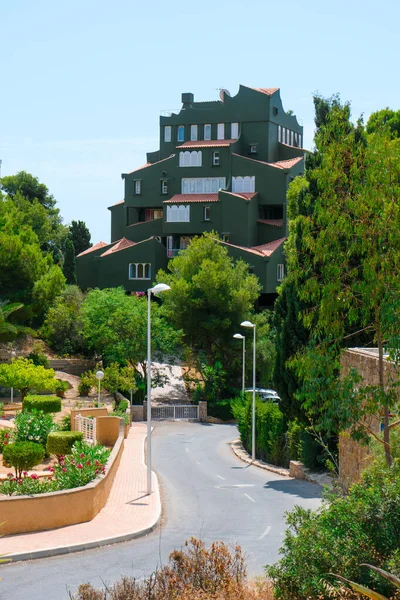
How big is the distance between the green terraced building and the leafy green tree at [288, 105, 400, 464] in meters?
47.1

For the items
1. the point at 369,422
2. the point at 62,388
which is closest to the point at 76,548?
the point at 369,422

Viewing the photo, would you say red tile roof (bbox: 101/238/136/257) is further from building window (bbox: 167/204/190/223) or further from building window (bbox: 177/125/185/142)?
building window (bbox: 177/125/185/142)

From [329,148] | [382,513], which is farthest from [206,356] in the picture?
[382,513]

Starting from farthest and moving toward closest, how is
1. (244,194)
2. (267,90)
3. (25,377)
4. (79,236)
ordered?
(79,236) < (267,90) < (244,194) < (25,377)

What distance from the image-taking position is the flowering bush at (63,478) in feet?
64.8

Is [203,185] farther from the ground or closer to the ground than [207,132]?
closer to the ground

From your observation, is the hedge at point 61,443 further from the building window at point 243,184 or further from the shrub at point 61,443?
the building window at point 243,184

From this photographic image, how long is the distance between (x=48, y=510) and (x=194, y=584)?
9.29 metres

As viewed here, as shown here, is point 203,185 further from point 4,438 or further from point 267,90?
point 4,438

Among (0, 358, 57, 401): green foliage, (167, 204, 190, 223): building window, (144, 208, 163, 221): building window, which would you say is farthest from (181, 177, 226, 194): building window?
(0, 358, 57, 401): green foliage

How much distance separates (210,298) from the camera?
5653cm

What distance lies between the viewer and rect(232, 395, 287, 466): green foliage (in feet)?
114

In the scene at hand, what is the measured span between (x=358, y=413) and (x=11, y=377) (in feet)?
106

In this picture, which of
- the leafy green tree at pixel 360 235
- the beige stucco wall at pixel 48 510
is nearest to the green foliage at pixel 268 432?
the beige stucco wall at pixel 48 510
